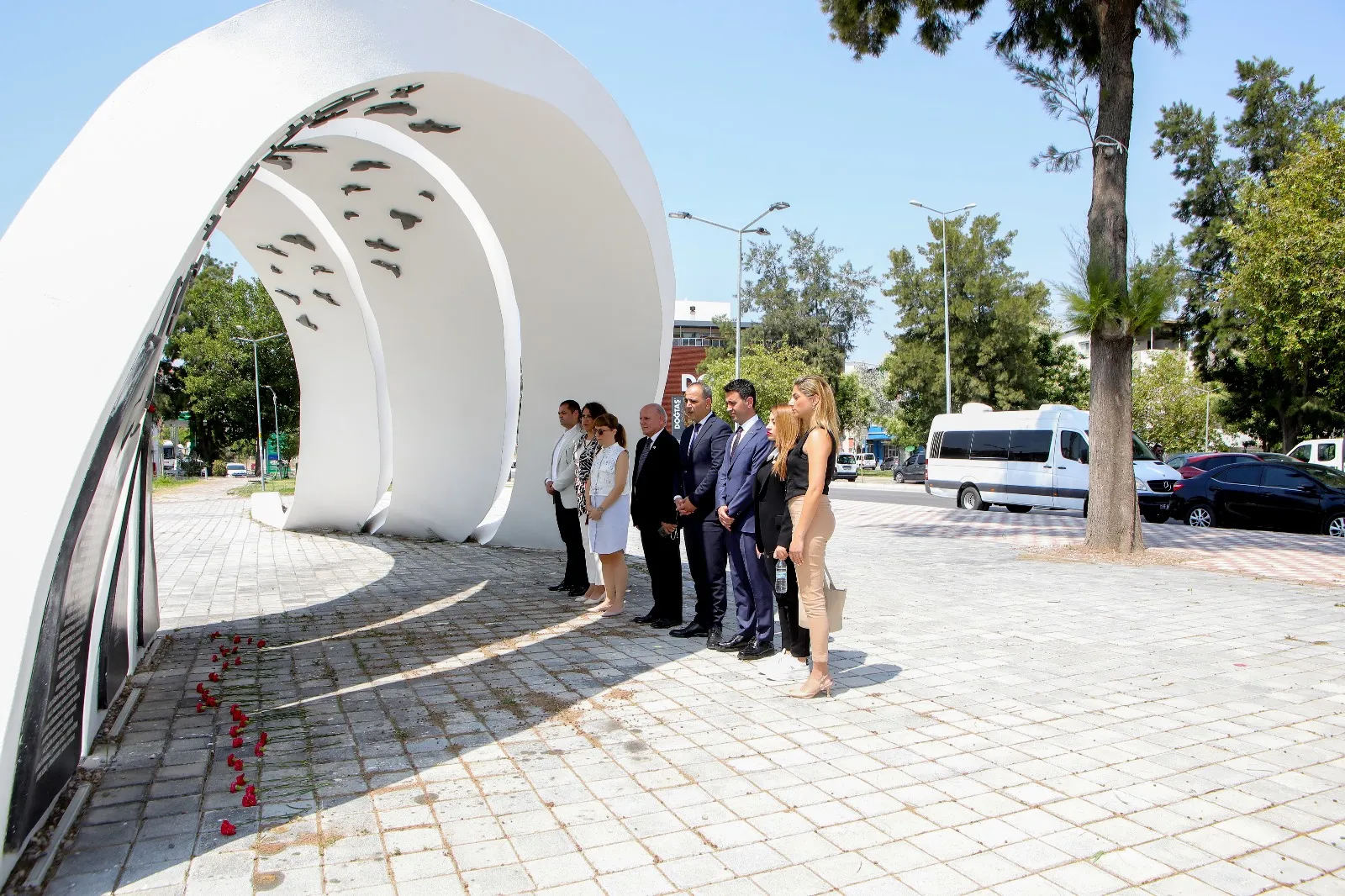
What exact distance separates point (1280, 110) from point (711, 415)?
108ft

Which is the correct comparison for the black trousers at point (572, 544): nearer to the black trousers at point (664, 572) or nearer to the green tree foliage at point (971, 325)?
the black trousers at point (664, 572)

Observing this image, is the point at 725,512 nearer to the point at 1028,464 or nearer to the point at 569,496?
the point at 569,496

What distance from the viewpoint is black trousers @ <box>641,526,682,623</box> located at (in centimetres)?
689

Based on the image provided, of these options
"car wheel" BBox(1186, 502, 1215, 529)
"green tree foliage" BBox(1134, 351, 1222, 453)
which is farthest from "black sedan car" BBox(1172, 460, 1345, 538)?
"green tree foliage" BBox(1134, 351, 1222, 453)

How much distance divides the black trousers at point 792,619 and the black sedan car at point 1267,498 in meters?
13.2

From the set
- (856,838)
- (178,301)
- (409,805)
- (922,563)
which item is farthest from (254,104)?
(922,563)

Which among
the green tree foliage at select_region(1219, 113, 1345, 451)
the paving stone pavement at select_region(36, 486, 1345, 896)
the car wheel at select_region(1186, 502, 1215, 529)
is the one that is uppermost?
the green tree foliage at select_region(1219, 113, 1345, 451)

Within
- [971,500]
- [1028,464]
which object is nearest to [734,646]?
[1028,464]

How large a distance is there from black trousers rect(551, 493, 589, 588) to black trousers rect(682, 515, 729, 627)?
7.02 feet

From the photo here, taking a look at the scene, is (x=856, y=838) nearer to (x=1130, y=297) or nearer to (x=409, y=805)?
(x=409, y=805)

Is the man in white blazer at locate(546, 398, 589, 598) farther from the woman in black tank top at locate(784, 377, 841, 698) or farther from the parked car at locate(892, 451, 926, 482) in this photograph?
the parked car at locate(892, 451, 926, 482)

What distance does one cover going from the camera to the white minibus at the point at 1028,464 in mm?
18531

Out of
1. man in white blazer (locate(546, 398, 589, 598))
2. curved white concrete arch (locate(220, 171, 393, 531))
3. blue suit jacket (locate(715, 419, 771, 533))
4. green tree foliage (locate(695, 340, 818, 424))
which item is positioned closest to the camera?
blue suit jacket (locate(715, 419, 771, 533))

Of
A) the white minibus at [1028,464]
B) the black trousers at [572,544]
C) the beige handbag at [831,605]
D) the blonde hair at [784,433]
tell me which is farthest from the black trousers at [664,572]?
the white minibus at [1028,464]
